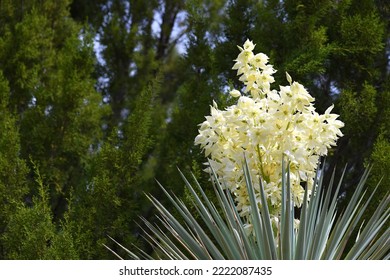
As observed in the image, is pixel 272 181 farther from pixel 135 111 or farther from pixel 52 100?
pixel 52 100

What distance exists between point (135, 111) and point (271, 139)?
2.20 m

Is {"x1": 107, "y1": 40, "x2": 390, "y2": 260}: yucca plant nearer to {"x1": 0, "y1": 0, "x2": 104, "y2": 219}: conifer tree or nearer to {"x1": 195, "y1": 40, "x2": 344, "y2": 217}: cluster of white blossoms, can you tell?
{"x1": 195, "y1": 40, "x2": 344, "y2": 217}: cluster of white blossoms

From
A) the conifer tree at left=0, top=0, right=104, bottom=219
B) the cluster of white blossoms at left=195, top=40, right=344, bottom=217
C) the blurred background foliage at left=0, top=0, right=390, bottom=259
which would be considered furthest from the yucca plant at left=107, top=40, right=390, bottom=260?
the conifer tree at left=0, top=0, right=104, bottom=219

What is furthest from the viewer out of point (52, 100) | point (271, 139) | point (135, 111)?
point (52, 100)

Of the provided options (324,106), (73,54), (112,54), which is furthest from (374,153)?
(112,54)

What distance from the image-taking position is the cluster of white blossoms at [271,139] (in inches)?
113

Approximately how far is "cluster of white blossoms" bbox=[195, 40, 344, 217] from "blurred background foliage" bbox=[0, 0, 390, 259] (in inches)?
56.1

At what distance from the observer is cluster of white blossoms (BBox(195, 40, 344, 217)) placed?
2.88 m

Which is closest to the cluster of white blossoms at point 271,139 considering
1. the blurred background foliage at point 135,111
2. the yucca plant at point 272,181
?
the yucca plant at point 272,181

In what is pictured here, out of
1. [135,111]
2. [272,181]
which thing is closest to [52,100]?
[135,111]

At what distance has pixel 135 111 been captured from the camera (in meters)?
4.94

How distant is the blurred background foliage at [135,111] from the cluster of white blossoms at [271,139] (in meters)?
1.42

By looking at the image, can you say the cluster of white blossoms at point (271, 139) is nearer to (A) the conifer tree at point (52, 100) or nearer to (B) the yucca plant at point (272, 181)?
(B) the yucca plant at point (272, 181)
